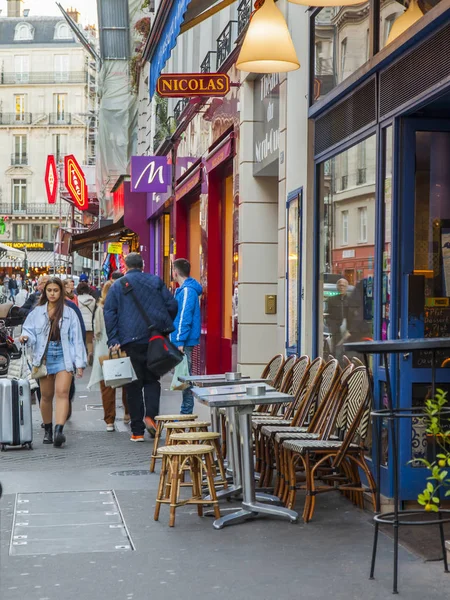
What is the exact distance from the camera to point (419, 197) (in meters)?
7.63

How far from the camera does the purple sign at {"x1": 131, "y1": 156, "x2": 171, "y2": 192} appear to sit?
22.5 m

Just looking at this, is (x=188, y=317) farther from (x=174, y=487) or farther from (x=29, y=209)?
(x=29, y=209)

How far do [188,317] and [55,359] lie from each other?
1996 mm

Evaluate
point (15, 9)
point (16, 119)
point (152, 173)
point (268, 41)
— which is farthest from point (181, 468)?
point (15, 9)

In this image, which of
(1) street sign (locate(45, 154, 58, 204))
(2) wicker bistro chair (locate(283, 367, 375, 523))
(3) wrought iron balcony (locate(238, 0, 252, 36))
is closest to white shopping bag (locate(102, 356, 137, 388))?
(2) wicker bistro chair (locate(283, 367, 375, 523))

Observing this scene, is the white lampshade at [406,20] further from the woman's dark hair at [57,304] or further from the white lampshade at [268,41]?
the woman's dark hair at [57,304]

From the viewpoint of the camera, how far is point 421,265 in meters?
7.59

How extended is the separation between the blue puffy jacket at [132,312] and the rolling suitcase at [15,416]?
1.13 meters

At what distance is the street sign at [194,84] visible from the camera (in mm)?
14016

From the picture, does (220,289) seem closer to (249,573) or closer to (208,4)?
(208,4)

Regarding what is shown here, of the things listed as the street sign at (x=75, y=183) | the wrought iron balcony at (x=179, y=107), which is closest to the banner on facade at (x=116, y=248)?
the street sign at (x=75, y=183)

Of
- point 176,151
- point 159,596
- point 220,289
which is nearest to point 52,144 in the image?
point 176,151

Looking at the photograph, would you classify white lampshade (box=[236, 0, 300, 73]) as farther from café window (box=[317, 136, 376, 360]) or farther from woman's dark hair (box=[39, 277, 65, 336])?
woman's dark hair (box=[39, 277, 65, 336])

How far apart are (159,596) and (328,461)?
2863 millimetres
